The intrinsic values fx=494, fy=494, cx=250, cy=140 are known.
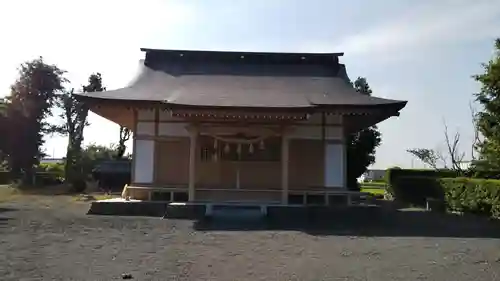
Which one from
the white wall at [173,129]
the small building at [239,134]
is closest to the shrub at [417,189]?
the small building at [239,134]

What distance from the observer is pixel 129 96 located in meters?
13.7

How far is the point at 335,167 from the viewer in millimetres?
14203

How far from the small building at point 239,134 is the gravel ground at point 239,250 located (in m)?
2.78

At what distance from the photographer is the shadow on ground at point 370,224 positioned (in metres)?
9.94

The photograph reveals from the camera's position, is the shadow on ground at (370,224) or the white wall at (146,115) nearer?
the shadow on ground at (370,224)

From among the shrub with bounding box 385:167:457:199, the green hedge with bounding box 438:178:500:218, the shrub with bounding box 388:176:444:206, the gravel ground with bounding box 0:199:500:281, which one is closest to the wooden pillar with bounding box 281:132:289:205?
the gravel ground with bounding box 0:199:500:281

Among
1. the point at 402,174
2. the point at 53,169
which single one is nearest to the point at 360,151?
the point at 402,174

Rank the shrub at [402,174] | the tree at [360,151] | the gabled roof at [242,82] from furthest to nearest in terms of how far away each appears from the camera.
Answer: the tree at [360,151] → the shrub at [402,174] → the gabled roof at [242,82]

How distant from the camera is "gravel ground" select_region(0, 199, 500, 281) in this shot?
227 inches

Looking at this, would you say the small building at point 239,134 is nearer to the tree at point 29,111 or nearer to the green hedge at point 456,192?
the green hedge at point 456,192

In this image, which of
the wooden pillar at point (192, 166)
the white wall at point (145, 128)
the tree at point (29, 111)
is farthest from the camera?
the tree at point (29, 111)

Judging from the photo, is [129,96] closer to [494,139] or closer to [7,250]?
[7,250]

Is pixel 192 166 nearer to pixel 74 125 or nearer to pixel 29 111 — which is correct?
pixel 29 111

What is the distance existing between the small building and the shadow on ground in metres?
1.50
